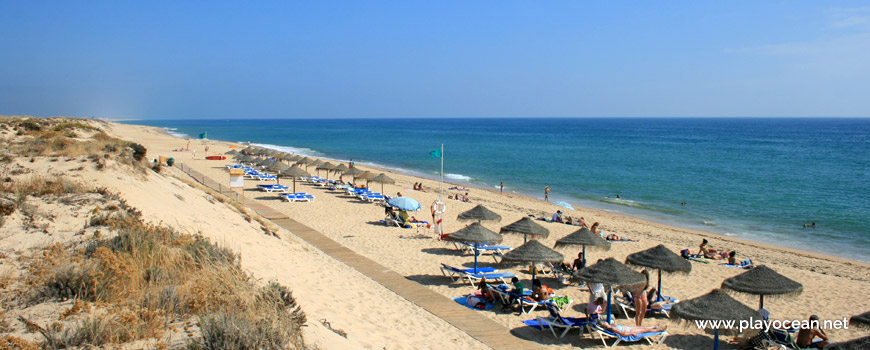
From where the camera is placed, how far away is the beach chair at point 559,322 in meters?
9.12

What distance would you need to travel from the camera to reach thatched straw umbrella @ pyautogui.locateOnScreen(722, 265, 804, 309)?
9.06 m

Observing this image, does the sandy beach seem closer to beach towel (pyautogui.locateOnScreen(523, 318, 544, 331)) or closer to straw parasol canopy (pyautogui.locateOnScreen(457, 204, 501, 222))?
beach towel (pyautogui.locateOnScreen(523, 318, 544, 331))

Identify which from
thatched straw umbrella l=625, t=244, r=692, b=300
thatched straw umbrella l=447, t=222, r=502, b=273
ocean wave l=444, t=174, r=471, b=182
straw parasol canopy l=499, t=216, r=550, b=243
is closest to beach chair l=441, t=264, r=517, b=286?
thatched straw umbrella l=447, t=222, r=502, b=273

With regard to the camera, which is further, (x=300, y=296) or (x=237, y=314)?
(x=300, y=296)

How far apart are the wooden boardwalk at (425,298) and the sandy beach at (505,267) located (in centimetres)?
31

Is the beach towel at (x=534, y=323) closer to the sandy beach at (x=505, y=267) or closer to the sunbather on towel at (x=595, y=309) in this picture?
the sandy beach at (x=505, y=267)

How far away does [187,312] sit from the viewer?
5.62m

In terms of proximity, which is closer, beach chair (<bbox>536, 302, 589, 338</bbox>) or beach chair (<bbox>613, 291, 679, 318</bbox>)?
beach chair (<bbox>536, 302, 589, 338</bbox>)

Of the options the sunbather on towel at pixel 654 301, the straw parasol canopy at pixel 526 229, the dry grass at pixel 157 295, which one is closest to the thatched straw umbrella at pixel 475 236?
the straw parasol canopy at pixel 526 229

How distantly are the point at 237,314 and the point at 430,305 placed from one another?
531cm

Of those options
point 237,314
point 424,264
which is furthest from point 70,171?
point 237,314

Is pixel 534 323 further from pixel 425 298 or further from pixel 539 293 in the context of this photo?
pixel 425 298

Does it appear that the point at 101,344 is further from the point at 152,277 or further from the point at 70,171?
the point at 70,171

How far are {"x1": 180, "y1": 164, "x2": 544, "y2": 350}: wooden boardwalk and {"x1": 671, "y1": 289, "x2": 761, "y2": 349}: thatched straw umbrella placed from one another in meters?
2.28
